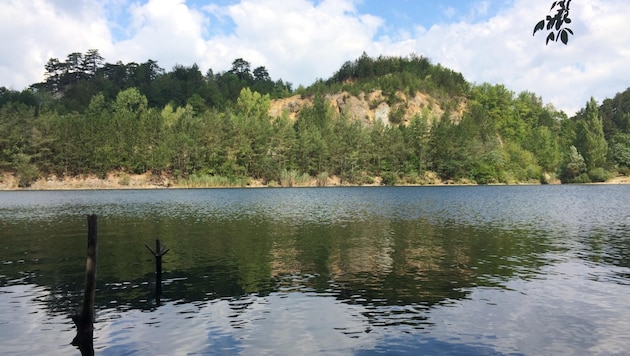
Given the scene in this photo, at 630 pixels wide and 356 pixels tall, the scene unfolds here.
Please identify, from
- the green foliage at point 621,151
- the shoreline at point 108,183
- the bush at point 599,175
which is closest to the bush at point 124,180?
the shoreline at point 108,183

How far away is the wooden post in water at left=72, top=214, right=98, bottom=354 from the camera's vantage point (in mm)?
17062

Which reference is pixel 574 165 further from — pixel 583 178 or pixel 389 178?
pixel 389 178

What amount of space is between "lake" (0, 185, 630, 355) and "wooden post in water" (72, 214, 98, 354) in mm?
476

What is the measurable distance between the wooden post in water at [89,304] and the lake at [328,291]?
476 millimetres

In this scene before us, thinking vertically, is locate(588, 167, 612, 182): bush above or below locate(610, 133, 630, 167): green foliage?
below

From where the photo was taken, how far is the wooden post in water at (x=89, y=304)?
56.0 ft

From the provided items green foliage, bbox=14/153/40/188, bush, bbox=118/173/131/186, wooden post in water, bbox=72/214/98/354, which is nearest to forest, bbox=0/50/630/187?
green foliage, bbox=14/153/40/188

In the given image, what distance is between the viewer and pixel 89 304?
1744cm

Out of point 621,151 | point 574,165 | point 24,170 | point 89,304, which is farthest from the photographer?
point 621,151

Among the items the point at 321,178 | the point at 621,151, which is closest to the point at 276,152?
the point at 321,178

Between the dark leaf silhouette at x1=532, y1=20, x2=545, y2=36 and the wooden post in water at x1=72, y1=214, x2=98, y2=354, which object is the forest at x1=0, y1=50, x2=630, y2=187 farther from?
the dark leaf silhouette at x1=532, y1=20, x2=545, y2=36

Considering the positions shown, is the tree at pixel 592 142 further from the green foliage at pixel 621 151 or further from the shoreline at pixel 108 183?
the shoreline at pixel 108 183

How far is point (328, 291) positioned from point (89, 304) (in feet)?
38.5

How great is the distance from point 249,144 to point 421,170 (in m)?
65.9
